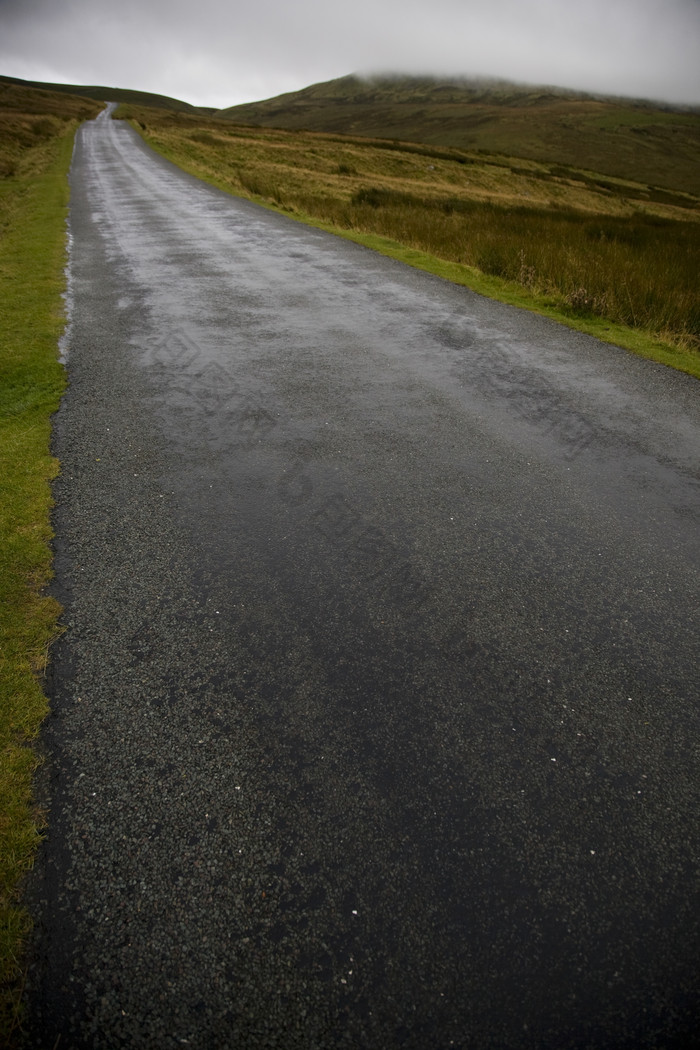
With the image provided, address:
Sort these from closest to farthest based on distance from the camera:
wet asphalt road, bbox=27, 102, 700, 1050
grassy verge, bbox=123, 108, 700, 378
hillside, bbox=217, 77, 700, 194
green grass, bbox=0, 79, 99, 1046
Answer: wet asphalt road, bbox=27, 102, 700, 1050 < green grass, bbox=0, 79, 99, 1046 < grassy verge, bbox=123, 108, 700, 378 < hillside, bbox=217, 77, 700, 194

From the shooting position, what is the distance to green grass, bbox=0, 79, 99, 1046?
224 centimetres

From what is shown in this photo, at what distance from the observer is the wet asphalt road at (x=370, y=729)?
1.98 m

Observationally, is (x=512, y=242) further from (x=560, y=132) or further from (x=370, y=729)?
(x=560, y=132)

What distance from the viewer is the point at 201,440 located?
18.3ft

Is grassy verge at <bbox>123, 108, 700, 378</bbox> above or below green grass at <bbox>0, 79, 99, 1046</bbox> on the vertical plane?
above

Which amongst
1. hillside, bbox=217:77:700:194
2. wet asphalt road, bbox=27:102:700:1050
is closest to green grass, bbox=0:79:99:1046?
wet asphalt road, bbox=27:102:700:1050

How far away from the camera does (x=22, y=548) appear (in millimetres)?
4023

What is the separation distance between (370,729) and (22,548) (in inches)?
114

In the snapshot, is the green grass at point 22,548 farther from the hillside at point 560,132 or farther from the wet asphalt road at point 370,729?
the hillside at point 560,132

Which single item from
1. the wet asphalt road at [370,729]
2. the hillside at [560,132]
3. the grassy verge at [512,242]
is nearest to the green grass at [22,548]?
the wet asphalt road at [370,729]

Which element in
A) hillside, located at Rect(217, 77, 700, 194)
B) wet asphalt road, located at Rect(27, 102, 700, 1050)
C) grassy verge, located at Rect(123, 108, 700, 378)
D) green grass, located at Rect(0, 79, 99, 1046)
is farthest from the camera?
hillside, located at Rect(217, 77, 700, 194)

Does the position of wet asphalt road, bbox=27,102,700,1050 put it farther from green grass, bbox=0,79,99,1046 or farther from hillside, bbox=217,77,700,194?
hillside, bbox=217,77,700,194

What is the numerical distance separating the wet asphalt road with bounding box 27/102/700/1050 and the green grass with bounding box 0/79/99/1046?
10cm

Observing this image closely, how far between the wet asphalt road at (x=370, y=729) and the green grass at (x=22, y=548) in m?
0.10
